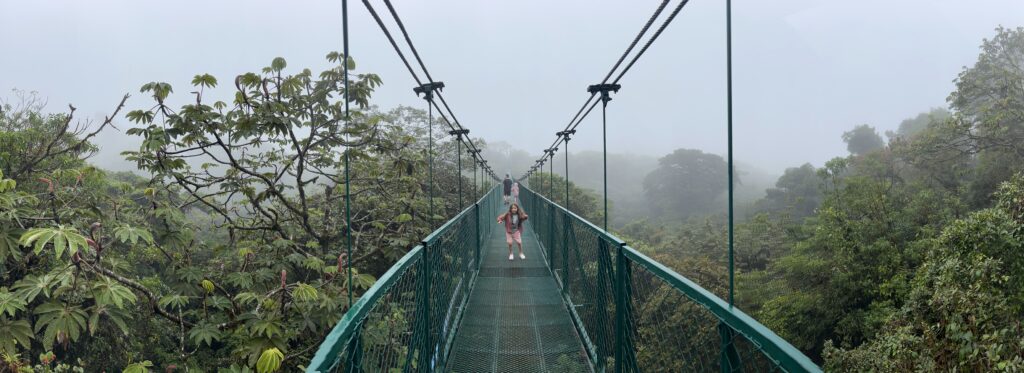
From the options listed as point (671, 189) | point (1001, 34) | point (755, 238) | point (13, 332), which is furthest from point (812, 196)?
point (13, 332)

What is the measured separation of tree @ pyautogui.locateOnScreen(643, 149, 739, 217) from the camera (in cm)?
4509

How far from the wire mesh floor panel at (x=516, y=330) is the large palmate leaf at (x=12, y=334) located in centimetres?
214

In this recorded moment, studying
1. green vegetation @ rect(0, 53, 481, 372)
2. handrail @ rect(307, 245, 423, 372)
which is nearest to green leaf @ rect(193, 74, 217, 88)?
green vegetation @ rect(0, 53, 481, 372)

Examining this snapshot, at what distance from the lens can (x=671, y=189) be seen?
4728 centimetres

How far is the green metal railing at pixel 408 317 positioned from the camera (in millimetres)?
1062

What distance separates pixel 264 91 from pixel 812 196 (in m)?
31.9

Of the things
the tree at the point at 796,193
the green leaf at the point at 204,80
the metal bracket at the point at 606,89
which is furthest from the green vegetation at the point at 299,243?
the tree at the point at 796,193

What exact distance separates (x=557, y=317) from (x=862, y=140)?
154 ft

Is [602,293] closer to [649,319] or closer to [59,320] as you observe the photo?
[649,319]

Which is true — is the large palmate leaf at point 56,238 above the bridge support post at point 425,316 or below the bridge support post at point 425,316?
above

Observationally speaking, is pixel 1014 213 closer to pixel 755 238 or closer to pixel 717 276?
pixel 717 276

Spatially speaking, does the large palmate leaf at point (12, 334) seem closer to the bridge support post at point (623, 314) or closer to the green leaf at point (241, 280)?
the green leaf at point (241, 280)

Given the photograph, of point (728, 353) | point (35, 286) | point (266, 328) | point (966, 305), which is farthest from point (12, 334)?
point (966, 305)

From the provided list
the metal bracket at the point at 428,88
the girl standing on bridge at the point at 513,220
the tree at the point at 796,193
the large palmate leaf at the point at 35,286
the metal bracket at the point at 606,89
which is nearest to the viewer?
the large palmate leaf at the point at 35,286
